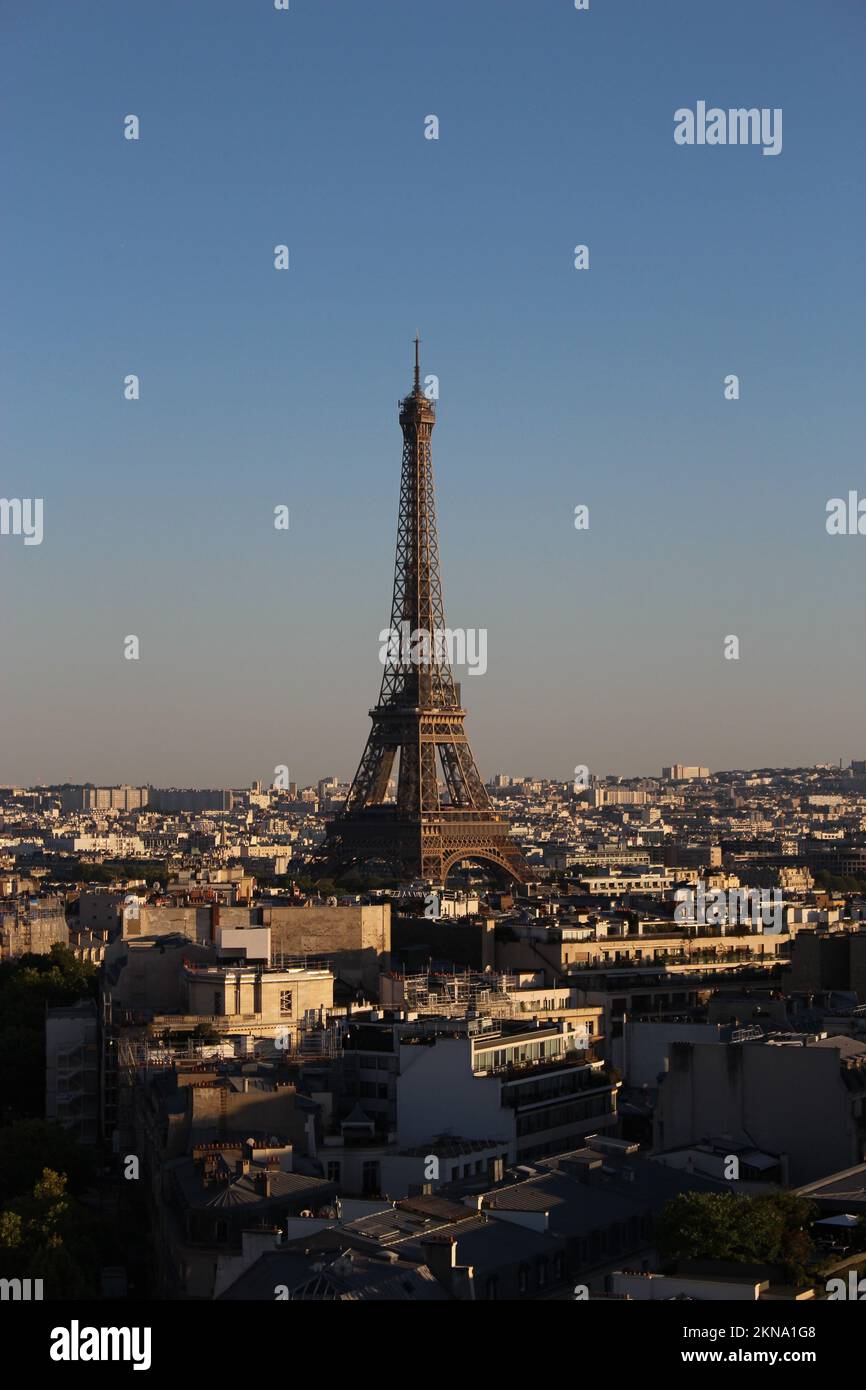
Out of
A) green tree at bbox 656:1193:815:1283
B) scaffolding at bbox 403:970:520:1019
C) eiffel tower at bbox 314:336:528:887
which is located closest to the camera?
green tree at bbox 656:1193:815:1283

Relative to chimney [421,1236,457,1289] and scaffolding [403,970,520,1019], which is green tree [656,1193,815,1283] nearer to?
chimney [421,1236,457,1289]

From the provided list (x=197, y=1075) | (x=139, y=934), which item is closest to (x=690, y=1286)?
(x=197, y=1075)

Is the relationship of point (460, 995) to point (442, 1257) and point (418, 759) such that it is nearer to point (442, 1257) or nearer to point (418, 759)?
point (442, 1257)

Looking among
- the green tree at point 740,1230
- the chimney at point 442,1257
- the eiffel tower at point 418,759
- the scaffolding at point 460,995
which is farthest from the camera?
the eiffel tower at point 418,759

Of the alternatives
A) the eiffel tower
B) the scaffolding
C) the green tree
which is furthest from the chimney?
the eiffel tower

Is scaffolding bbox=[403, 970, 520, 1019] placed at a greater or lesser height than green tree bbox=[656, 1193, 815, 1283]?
greater

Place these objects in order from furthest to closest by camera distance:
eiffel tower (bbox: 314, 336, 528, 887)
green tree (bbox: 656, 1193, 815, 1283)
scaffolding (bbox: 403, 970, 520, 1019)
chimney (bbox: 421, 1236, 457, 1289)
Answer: eiffel tower (bbox: 314, 336, 528, 887), scaffolding (bbox: 403, 970, 520, 1019), green tree (bbox: 656, 1193, 815, 1283), chimney (bbox: 421, 1236, 457, 1289)

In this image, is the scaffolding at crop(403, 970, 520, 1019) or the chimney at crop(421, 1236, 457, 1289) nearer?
the chimney at crop(421, 1236, 457, 1289)

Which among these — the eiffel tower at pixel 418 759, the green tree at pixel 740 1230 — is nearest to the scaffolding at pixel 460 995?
the green tree at pixel 740 1230

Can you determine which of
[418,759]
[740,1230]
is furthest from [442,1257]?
[418,759]

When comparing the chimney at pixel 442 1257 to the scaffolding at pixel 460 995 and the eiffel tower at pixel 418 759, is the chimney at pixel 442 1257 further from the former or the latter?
the eiffel tower at pixel 418 759
